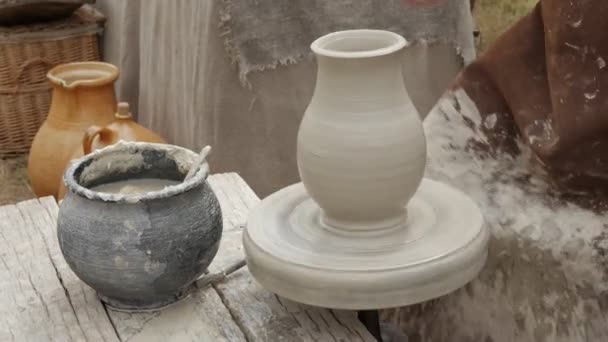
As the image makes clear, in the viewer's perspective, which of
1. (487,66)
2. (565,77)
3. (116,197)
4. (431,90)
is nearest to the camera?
(116,197)

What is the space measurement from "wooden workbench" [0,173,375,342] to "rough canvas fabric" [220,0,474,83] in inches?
35.8

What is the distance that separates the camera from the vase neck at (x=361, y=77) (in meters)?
1.04

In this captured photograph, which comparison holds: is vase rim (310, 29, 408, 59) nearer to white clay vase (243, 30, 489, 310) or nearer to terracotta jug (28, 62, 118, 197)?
white clay vase (243, 30, 489, 310)

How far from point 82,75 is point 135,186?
1268 millimetres

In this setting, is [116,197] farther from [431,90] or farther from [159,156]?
[431,90]

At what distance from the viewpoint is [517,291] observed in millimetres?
1318

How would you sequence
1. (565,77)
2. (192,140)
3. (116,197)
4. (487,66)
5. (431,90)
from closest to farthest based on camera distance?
(116,197) → (565,77) → (487,66) → (192,140) → (431,90)

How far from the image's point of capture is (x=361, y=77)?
104 centimetres

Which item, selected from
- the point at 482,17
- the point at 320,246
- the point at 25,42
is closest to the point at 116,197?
the point at 320,246

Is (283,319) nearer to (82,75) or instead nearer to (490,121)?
(490,121)

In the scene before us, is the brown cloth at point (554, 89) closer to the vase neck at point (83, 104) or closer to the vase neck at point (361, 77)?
the vase neck at point (361, 77)

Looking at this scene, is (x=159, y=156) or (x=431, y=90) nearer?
(x=159, y=156)

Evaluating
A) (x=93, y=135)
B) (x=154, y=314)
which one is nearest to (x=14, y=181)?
(x=93, y=135)

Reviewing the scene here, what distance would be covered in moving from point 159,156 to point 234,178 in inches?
13.2
